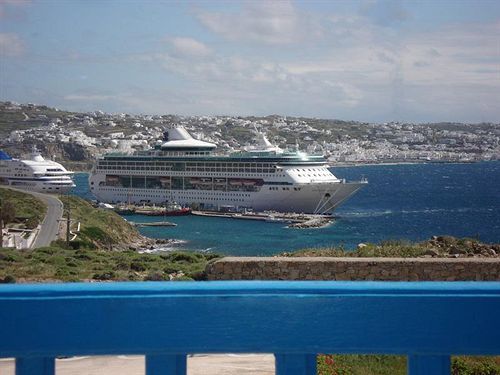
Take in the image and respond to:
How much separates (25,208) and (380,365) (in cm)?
2441

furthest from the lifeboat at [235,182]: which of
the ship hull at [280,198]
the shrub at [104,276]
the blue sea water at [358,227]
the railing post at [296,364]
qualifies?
the railing post at [296,364]

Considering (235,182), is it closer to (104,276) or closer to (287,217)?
(287,217)

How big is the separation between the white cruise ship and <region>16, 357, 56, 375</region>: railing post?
145 feet

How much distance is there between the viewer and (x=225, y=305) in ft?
3.76

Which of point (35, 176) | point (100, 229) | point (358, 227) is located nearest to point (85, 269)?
point (100, 229)

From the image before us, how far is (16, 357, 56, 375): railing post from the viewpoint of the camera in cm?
115

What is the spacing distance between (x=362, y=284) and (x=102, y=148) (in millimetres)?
87050

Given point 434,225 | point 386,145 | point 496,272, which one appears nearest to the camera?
point 496,272

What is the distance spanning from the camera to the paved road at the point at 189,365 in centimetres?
129

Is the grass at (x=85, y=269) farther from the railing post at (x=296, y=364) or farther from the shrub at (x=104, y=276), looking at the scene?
the railing post at (x=296, y=364)

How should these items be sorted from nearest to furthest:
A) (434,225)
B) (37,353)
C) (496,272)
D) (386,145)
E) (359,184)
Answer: (37,353), (496,272), (434,225), (359,184), (386,145)

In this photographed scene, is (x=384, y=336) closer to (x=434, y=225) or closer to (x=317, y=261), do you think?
(x=317, y=261)

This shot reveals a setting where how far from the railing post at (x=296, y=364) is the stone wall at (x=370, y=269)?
4490mm

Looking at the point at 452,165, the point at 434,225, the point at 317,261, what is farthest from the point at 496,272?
the point at 452,165
